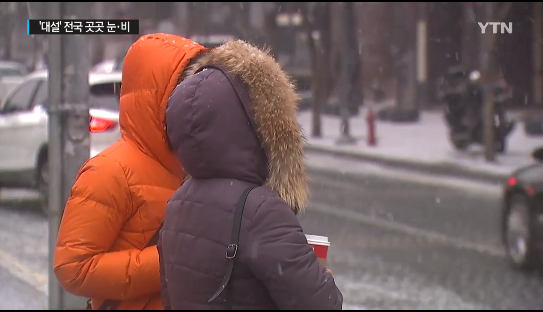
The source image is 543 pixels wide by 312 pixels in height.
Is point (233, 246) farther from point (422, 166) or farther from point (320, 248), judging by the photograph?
point (422, 166)

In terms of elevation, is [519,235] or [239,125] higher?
[239,125]

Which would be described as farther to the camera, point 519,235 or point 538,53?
point 538,53

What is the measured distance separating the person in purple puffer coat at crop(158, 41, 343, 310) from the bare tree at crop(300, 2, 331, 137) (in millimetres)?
9695

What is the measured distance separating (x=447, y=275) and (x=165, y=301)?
202 inches

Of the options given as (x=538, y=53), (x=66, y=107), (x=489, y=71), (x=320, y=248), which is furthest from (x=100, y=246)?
(x=538, y=53)

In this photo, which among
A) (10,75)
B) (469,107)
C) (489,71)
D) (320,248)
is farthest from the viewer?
(469,107)

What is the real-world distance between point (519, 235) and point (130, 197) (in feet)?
17.2

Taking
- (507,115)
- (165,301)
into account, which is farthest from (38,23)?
(507,115)

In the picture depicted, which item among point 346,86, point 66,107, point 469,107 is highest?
point 66,107

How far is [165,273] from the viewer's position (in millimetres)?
2131

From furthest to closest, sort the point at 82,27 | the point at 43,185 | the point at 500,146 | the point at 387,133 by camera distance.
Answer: the point at 387,133, the point at 500,146, the point at 43,185, the point at 82,27

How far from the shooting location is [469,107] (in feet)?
44.5

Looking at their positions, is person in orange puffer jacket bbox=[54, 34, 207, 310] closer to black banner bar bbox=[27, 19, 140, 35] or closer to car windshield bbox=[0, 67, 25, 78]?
black banner bar bbox=[27, 19, 140, 35]

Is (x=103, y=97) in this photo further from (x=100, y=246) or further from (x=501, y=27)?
(x=100, y=246)
